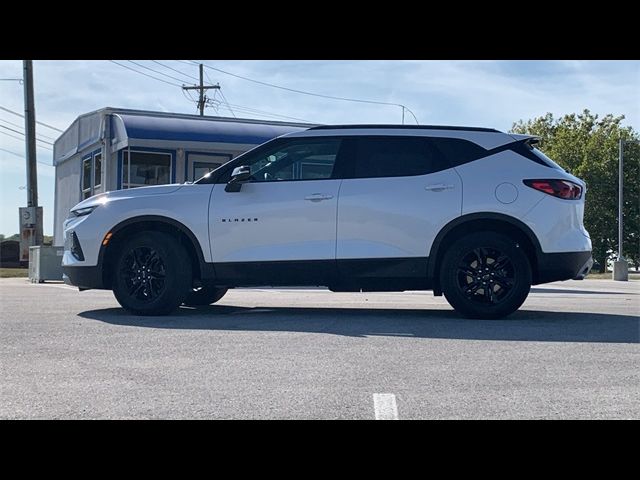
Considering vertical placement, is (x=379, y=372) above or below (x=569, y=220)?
below

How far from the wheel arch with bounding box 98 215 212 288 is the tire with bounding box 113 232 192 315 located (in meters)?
0.10

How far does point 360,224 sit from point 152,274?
2.15 meters

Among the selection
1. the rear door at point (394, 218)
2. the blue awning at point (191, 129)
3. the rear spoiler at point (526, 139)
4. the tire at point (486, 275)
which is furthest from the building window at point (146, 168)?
the tire at point (486, 275)

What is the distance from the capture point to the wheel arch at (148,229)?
9133 mm

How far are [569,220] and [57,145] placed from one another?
63.1 feet

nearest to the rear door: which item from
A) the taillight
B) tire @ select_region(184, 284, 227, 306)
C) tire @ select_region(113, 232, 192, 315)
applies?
the taillight

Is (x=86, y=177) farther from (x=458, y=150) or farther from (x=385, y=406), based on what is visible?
(x=385, y=406)

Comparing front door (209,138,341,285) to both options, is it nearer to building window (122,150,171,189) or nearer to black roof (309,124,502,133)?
black roof (309,124,502,133)

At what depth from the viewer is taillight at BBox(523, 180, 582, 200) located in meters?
8.71

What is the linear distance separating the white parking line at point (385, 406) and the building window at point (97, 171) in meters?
16.0
